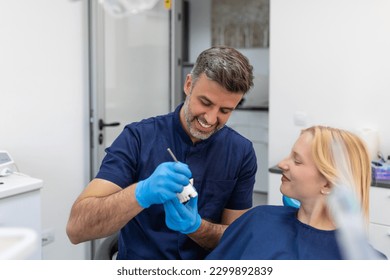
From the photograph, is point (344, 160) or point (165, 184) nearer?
point (165, 184)

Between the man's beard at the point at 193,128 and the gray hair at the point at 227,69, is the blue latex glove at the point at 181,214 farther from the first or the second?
the gray hair at the point at 227,69

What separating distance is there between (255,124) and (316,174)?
2662mm

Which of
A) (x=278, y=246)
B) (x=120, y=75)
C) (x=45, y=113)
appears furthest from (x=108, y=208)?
(x=120, y=75)

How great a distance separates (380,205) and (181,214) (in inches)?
57.4

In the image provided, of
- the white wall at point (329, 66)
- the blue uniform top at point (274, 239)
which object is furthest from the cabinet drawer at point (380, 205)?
the blue uniform top at point (274, 239)

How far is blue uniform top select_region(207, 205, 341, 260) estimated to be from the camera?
1.16 metres

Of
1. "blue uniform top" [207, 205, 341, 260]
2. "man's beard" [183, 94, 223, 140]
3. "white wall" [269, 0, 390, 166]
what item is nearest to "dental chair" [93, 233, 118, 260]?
"blue uniform top" [207, 205, 341, 260]

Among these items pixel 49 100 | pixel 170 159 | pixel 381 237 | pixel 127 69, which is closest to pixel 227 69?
pixel 170 159

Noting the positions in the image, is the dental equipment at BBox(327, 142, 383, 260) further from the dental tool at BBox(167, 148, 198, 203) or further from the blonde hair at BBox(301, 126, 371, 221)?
the dental tool at BBox(167, 148, 198, 203)

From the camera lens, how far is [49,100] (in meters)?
2.24

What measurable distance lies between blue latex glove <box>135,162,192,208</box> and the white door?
59.5 inches

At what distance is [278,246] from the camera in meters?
1.20

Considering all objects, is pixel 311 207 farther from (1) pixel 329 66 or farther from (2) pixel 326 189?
(1) pixel 329 66
